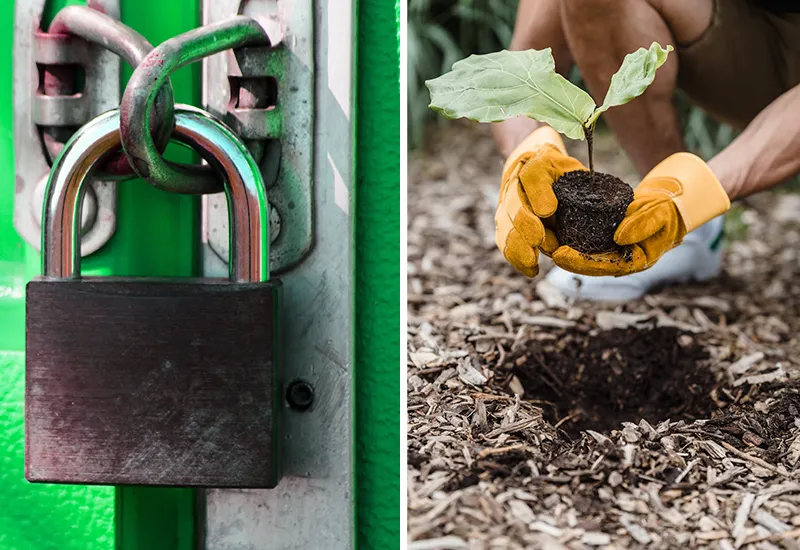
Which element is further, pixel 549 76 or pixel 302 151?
pixel 549 76

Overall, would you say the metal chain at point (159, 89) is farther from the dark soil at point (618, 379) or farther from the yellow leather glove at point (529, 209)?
the dark soil at point (618, 379)

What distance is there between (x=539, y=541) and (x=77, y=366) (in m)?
0.46

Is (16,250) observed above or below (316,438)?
above

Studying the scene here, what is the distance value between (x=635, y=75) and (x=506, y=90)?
5.8 inches

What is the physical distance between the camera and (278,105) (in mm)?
879

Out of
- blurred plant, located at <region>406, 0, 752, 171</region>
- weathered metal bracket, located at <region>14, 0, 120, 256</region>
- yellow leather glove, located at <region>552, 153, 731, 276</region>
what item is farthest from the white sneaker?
weathered metal bracket, located at <region>14, 0, 120, 256</region>

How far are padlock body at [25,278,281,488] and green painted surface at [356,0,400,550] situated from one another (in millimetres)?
164

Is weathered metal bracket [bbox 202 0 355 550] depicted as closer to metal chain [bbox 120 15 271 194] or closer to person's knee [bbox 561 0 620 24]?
metal chain [bbox 120 15 271 194]

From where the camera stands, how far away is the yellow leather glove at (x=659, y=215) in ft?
3.58

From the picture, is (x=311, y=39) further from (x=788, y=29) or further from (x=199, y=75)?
(x=788, y=29)

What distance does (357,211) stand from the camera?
94 centimetres

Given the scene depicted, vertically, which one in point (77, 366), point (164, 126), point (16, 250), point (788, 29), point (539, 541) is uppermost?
point (788, 29)

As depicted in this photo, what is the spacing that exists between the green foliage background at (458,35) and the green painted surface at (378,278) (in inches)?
23.5

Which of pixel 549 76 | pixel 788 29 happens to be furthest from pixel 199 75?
pixel 788 29
